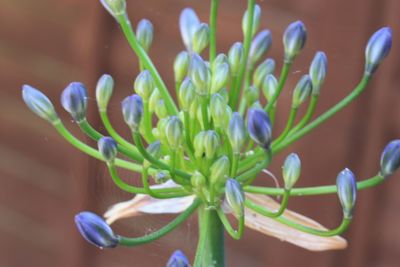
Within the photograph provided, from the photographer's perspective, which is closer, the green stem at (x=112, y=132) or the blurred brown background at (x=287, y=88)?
the green stem at (x=112, y=132)

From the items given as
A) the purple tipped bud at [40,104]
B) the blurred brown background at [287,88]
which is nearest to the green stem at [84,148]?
the purple tipped bud at [40,104]

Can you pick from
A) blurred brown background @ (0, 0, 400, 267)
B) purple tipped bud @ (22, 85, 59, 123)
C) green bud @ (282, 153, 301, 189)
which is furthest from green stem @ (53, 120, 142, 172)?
blurred brown background @ (0, 0, 400, 267)

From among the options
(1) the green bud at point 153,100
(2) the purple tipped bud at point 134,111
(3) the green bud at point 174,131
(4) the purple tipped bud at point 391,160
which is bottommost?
(4) the purple tipped bud at point 391,160

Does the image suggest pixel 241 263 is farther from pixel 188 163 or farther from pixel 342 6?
pixel 188 163

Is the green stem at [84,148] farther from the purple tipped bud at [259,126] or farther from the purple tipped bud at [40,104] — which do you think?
the purple tipped bud at [259,126]

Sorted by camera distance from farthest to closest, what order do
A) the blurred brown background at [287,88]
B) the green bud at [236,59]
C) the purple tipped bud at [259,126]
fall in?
the blurred brown background at [287,88] → the green bud at [236,59] → the purple tipped bud at [259,126]
